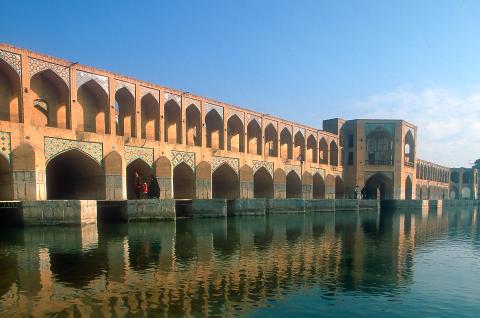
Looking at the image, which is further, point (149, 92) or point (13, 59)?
point (149, 92)

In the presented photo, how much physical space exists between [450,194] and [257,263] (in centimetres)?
5822

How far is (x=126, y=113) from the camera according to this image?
1792 cm

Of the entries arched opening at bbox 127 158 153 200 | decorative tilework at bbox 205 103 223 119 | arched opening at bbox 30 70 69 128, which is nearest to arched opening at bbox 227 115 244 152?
decorative tilework at bbox 205 103 223 119

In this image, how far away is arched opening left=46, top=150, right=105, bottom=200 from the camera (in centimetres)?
1565

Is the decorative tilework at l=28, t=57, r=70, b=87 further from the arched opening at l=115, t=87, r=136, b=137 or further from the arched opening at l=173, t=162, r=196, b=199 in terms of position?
the arched opening at l=173, t=162, r=196, b=199

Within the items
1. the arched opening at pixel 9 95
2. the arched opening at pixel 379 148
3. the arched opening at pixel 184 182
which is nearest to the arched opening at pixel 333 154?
the arched opening at pixel 379 148

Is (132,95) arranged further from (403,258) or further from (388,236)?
(403,258)

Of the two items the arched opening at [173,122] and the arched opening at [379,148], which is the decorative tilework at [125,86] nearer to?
the arched opening at [173,122]

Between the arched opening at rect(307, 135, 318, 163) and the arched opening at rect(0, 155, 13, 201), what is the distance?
2232 centimetres

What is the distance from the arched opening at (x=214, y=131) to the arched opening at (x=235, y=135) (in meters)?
1.43

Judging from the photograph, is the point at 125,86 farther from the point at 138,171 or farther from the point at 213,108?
the point at 213,108

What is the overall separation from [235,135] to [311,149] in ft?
30.5

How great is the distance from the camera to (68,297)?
520 cm

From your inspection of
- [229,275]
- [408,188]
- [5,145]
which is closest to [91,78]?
[5,145]
